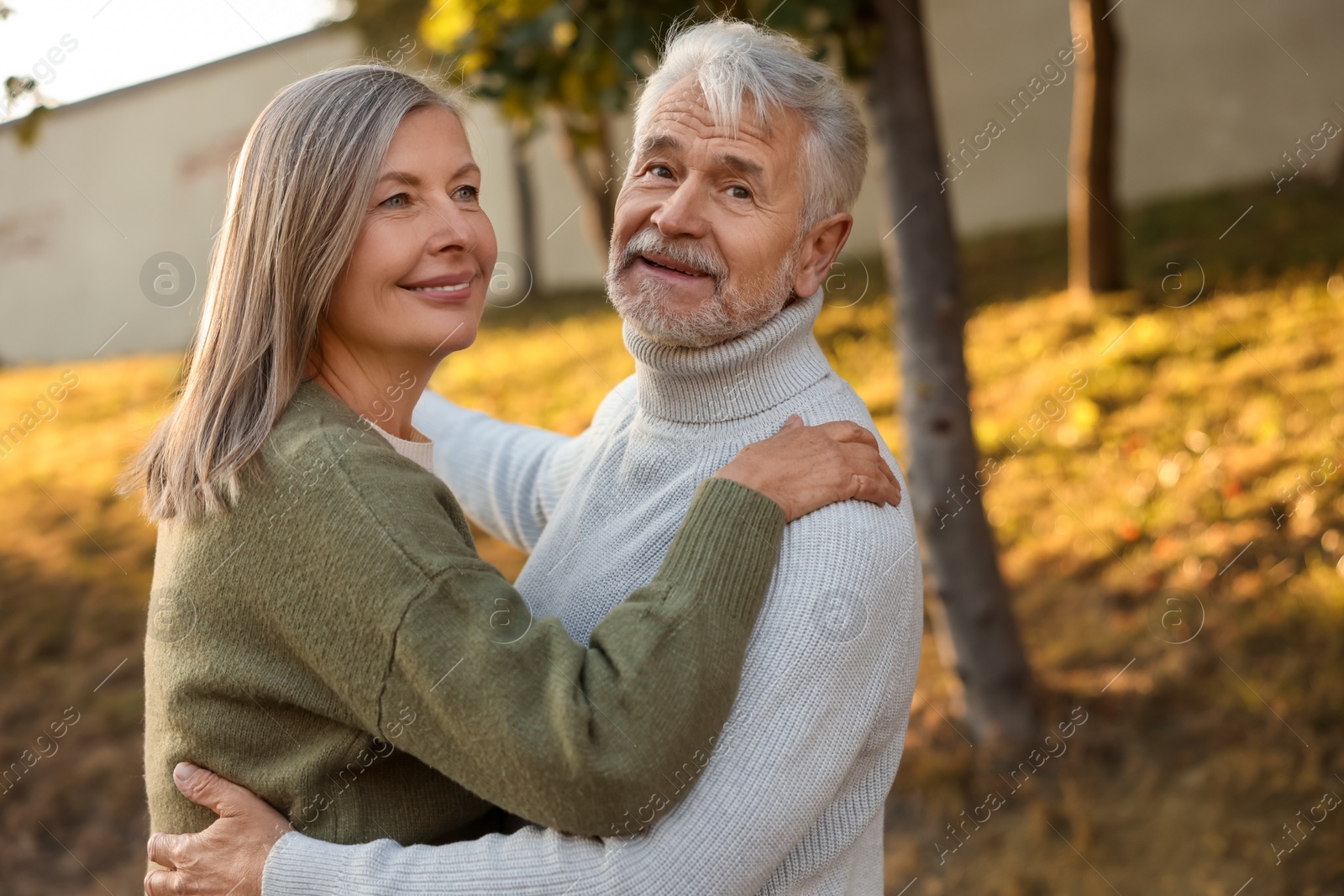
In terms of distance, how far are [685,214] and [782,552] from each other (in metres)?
0.59

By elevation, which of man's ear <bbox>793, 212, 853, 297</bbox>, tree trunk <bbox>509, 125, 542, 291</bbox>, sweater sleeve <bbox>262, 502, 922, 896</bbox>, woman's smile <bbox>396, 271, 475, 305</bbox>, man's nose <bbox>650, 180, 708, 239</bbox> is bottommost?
tree trunk <bbox>509, 125, 542, 291</bbox>

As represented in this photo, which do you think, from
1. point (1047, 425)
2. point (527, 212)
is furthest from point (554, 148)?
point (1047, 425)

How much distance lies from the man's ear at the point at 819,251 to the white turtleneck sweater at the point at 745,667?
45mm

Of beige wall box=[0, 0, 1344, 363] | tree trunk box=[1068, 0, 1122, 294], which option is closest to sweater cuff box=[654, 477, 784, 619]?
beige wall box=[0, 0, 1344, 363]

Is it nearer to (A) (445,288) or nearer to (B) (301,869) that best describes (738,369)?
(A) (445,288)

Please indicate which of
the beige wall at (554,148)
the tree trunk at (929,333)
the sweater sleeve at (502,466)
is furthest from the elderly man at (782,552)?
the tree trunk at (929,333)

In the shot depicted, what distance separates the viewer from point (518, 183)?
11125mm

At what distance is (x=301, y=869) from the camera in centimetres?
164

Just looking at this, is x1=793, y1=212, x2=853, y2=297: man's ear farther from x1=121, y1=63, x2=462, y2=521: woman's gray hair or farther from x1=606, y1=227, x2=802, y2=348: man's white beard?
x1=121, y1=63, x2=462, y2=521: woman's gray hair

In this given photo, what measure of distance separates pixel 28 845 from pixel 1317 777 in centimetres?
462

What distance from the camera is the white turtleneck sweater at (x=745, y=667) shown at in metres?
1.58

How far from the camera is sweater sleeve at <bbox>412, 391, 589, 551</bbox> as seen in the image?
248 centimetres

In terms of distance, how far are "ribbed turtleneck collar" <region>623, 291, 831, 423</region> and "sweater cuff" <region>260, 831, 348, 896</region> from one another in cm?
89

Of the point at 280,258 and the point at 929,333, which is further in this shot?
the point at 929,333
